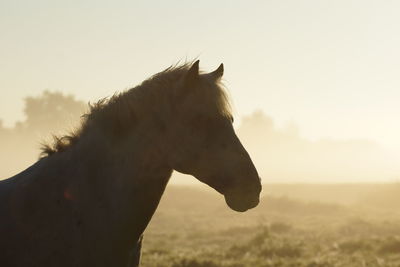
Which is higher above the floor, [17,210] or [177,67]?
[177,67]

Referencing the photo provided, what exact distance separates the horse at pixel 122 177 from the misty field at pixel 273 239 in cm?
957

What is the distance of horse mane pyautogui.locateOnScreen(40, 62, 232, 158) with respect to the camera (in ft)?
14.2

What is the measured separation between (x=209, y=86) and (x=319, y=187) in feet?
249

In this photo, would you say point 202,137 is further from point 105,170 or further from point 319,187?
point 319,187

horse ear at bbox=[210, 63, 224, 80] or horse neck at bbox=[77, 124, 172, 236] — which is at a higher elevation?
horse ear at bbox=[210, 63, 224, 80]

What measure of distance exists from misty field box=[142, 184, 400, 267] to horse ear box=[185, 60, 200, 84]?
9.81 meters

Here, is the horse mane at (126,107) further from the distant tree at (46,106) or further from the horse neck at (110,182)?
the distant tree at (46,106)

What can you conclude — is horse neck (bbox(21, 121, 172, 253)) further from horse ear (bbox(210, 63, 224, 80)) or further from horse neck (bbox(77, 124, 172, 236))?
horse ear (bbox(210, 63, 224, 80))

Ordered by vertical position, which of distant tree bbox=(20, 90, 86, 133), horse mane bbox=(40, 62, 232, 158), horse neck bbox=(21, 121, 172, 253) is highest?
distant tree bbox=(20, 90, 86, 133)

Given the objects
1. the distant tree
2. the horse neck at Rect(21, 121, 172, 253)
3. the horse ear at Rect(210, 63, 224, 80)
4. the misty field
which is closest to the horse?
the horse neck at Rect(21, 121, 172, 253)

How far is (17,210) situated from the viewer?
4223mm

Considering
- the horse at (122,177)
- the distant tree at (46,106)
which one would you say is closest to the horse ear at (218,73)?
the horse at (122,177)

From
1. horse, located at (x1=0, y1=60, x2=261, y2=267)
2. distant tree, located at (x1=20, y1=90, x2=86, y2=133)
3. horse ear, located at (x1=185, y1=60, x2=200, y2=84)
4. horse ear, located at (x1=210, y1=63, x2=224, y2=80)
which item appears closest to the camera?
horse, located at (x1=0, y1=60, x2=261, y2=267)

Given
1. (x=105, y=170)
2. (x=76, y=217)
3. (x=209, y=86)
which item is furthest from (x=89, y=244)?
(x=209, y=86)
